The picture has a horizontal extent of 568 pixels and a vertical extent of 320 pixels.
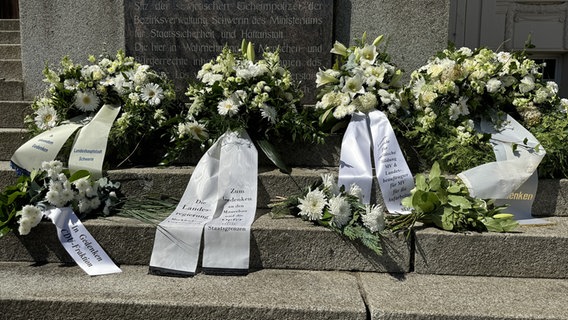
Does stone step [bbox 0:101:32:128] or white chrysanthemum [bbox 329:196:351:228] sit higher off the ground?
stone step [bbox 0:101:32:128]

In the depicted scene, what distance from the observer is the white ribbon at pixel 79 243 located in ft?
9.19

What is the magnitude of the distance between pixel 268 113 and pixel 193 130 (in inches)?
20.8

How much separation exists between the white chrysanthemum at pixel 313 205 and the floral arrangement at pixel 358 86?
29.8 inches

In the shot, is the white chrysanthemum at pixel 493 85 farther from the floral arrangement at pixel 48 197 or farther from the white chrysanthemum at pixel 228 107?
the floral arrangement at pixel 48 197

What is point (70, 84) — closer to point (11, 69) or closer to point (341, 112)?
point (11, 69)

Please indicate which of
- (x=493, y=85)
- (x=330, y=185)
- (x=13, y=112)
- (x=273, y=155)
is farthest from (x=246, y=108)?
(x=13, y=112)

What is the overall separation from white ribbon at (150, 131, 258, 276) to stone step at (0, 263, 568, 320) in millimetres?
104

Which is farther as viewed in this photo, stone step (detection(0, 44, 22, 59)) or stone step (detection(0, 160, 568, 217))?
stone step (detection(0, 44, 22, 59))

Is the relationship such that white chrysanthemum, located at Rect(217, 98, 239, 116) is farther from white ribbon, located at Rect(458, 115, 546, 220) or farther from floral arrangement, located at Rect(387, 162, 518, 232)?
white ribbon, located at Rect(458, 115, 546, 220)

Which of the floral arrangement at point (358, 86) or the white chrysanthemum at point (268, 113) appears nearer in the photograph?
the white chrysanthemum at point (268, 113)

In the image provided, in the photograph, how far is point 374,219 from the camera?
9.03 ft

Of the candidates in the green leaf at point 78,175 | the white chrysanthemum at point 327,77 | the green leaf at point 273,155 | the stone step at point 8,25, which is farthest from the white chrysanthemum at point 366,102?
the stone step at point 8,25

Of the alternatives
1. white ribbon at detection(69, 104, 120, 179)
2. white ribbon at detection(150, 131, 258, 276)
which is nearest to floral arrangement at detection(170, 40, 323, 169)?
white ribbon at detection(150, 131, 258, 276)

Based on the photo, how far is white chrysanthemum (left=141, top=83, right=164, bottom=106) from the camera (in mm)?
3635
